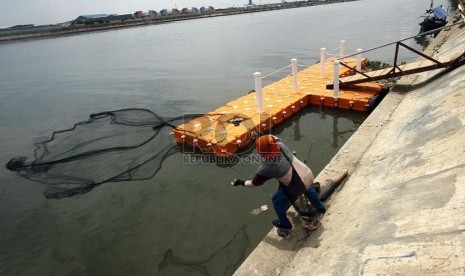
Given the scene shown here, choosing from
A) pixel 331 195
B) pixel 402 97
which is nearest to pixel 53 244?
pixel 331 195

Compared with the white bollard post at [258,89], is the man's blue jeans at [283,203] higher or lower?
lower

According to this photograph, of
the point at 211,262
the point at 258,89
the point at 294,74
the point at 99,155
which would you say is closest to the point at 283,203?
the point at 211,262

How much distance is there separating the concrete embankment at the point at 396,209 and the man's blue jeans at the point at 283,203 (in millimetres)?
284

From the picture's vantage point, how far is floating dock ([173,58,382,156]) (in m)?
9.01

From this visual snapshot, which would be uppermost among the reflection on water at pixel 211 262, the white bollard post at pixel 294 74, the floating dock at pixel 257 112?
the white bollard post at pixel 294 74

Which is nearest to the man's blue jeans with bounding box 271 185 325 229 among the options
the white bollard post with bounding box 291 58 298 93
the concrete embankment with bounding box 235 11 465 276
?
the concrete embankment with bounding box 235 11 465 276

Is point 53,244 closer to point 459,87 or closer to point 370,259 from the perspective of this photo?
point 370,259

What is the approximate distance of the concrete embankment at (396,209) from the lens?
313 centimetres

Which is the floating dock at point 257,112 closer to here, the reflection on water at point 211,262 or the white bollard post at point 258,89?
the white bollard post at point 258,89

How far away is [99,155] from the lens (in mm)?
9719

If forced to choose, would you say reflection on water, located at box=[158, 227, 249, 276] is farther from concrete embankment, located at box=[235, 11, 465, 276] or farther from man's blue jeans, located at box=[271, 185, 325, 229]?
man's blue jeans, located at box=[271, 185, 325, 229]

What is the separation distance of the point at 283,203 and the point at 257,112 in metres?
5.83

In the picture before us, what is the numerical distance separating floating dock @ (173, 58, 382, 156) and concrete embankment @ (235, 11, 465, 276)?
122 inches

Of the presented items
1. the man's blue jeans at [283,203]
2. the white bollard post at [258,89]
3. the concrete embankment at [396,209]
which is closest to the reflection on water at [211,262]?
the concrete embankment at [396,209]
